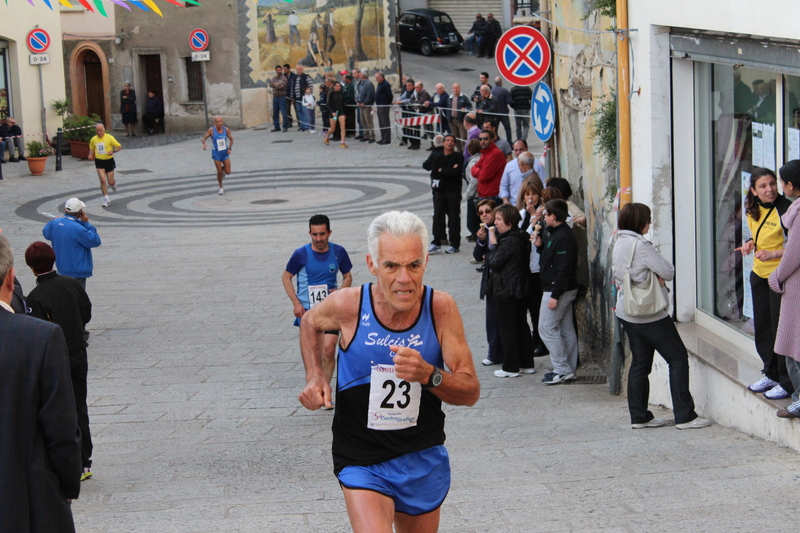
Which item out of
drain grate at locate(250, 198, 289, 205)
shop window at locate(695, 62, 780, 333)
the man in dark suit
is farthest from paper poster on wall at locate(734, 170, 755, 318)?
drain grate at locate(250, 198, 289, 205)

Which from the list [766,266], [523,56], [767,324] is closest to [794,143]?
[766,266]

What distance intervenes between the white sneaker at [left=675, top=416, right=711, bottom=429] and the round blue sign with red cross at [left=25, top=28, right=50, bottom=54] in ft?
82.8

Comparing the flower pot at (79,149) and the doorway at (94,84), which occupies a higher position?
the doorway at (94,84)

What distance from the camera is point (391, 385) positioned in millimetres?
3898

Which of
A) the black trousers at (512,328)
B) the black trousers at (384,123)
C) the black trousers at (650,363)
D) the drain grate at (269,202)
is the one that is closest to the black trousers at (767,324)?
the black trousers at (650,363)

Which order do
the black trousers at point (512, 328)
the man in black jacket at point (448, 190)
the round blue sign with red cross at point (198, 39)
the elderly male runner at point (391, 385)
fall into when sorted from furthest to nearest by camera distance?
the round blue sign with red cross at point (198, 39) < the man in black jacket at point (448, 190) < the black trousers at point (512, 328) < the elderly male runner at point (391, 385)

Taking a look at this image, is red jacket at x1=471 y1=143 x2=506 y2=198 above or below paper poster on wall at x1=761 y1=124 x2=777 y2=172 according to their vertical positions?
below

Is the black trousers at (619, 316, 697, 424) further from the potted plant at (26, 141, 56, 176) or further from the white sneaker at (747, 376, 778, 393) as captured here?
the potted plant at (26, 141, 56, 176)

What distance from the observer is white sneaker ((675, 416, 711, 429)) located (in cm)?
752

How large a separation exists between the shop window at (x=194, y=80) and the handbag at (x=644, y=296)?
93.4 feet

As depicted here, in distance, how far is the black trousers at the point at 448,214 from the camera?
49.4 feet

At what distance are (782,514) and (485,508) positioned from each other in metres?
1.51

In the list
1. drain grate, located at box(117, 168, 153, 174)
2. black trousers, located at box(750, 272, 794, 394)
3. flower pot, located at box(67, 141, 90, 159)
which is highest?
flower pot, located at box(67, 141, 90, 159)

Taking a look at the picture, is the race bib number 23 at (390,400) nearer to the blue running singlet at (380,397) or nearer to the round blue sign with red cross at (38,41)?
the blue running singlet at (380,397)
